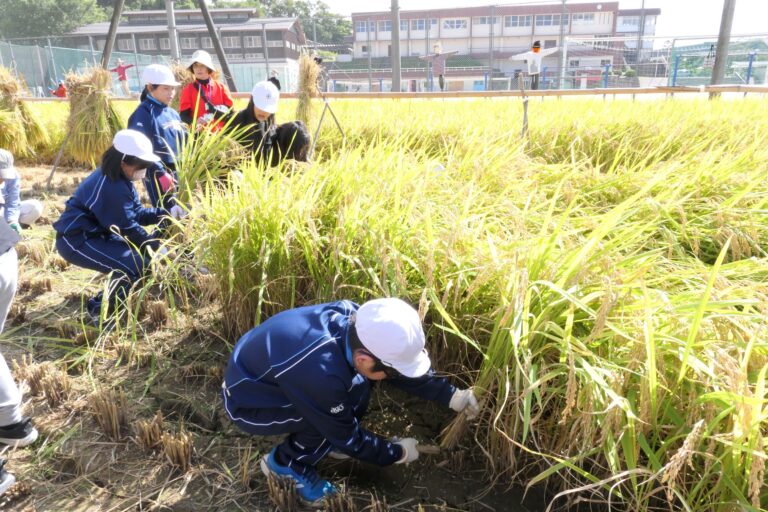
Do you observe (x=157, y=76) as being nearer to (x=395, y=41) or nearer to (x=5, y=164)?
(x=5, y=164)

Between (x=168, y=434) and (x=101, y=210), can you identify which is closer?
(x=168, y=434)

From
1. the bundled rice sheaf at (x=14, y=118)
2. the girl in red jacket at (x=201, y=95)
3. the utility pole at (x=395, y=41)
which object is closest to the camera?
the girl in red jacket at (x=201, y=95)

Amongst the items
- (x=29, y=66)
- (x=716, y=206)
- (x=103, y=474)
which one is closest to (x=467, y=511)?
(x=103, y=474)

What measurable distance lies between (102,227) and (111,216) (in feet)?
0.48

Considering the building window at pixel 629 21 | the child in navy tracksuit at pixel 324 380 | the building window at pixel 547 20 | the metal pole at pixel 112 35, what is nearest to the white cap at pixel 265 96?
the child in navy tracksuit at pixel 324 380

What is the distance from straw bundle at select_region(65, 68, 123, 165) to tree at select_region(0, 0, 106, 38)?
47985mm

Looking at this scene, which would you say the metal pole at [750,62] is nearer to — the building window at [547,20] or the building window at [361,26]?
the building window at [547,20]

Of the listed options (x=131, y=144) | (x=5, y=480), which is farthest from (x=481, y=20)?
(x=5, y=480)

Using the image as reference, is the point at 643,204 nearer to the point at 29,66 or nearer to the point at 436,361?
the point at 436,361

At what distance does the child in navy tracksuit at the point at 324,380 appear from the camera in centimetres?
144

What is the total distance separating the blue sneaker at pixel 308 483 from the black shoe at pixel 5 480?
839 mm

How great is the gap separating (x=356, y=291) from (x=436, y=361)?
0.43m

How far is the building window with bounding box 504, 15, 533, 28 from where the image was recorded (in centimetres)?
3922

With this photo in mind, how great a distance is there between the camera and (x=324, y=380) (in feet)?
5.03
